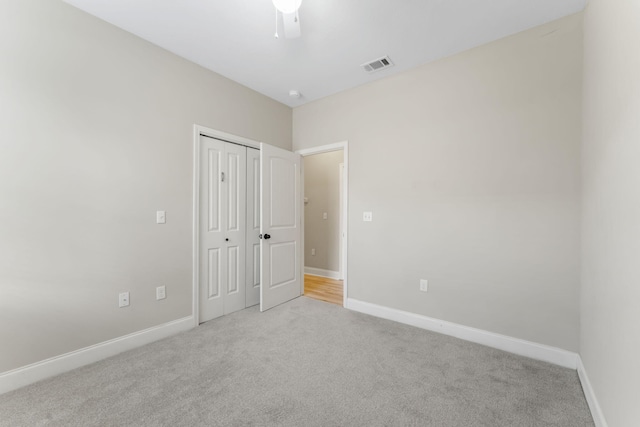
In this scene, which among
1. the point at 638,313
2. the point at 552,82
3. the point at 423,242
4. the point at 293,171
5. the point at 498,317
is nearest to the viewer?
the point at 638,313

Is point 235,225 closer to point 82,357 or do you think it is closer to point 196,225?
point 196,225

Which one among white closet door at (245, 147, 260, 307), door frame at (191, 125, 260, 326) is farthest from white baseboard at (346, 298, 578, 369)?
door frame at (191, 125, 260, 326)

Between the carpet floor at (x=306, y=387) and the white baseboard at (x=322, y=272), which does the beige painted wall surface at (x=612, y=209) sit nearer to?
the carpet floor at (x=306, y=387)

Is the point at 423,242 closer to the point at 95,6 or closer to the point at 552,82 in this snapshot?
the point at 552,82

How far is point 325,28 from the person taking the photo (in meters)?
2.19

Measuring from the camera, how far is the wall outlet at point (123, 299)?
2229mm

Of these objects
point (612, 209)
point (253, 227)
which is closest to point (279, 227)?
point (253, 227)

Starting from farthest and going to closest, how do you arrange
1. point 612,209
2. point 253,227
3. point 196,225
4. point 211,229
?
point 253,227
point 211,229
point 196,225
point 612,209

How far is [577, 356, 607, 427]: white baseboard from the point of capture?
1.40m

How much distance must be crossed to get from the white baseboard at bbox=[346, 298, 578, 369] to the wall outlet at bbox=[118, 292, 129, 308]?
240cm

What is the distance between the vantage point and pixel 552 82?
6.89ft

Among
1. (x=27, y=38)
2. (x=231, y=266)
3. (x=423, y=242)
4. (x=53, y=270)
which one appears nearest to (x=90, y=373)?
(x=53, y=270)

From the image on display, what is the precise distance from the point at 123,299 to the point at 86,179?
42.1 inches

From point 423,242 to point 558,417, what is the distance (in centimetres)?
156
